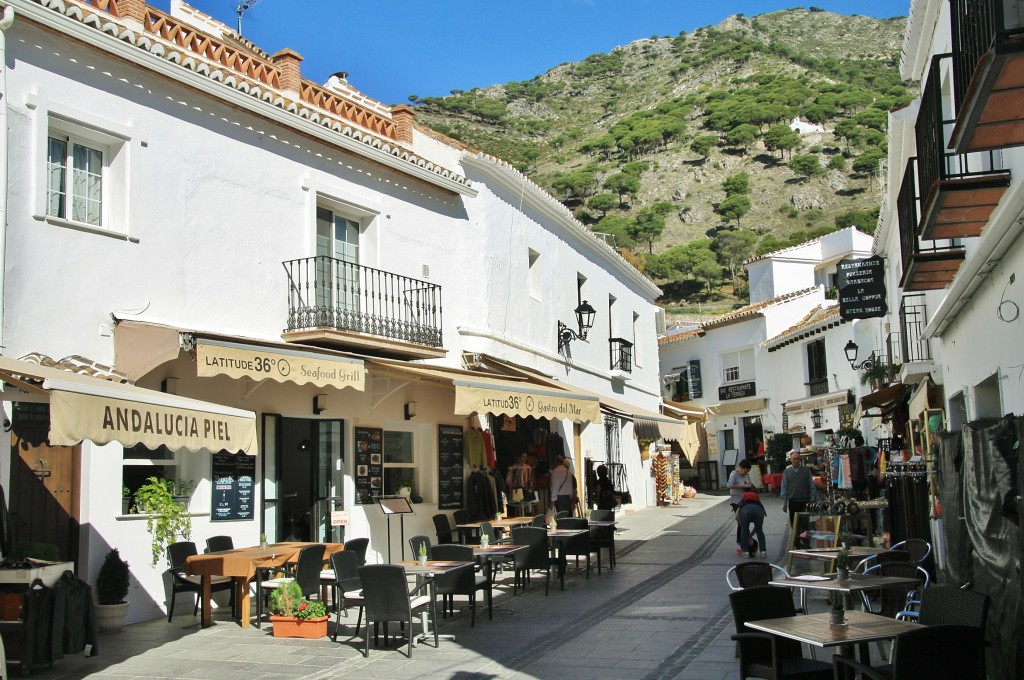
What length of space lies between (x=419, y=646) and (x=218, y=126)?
7.54m

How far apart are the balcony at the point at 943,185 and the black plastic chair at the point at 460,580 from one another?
6046mm

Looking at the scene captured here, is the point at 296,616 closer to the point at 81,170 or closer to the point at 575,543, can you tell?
the point at 575,543

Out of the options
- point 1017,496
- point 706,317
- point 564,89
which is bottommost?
point 1017,496

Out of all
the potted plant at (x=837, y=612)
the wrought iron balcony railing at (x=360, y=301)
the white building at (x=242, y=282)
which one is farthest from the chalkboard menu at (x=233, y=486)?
Result: the potted plant at (x=837, y=612)

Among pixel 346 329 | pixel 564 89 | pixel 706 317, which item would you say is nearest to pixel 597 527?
pixel 346 329

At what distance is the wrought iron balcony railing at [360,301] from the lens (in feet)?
43.5

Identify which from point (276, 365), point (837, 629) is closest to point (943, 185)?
point (837, 629)

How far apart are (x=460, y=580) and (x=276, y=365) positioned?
3453mm

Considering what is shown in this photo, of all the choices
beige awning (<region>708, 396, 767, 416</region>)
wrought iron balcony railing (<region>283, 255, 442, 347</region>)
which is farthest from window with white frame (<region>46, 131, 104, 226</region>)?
beige awning (<region>708, 396, 767, 416</region>)

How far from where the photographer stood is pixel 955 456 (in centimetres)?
890

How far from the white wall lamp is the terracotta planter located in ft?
41.2

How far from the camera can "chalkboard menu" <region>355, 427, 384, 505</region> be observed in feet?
47.1

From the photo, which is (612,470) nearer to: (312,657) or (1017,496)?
(312,657)

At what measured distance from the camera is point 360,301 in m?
14.3
